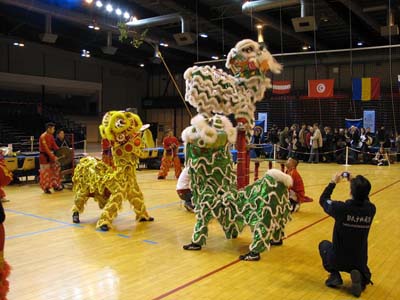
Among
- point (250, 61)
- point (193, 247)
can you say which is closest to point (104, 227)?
point (193, 247)

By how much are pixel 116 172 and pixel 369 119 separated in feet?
45.4

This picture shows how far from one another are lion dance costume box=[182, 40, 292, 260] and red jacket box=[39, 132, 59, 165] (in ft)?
15.7

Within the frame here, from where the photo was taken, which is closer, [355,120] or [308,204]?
[308,204]

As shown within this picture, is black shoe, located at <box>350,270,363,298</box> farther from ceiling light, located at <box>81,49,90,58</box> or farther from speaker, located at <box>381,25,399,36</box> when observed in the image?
ceiling light, located at <box>81,49,90,58</box>

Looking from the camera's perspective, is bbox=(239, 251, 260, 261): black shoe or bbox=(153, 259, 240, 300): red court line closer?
bbox=(153, 259, 240, 300): red court line

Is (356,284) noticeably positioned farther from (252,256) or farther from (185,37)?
(185,37)

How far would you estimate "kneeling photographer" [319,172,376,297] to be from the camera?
3422 millimetres

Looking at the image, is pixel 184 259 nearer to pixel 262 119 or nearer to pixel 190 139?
pixel 190 139

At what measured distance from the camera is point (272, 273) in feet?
13.1

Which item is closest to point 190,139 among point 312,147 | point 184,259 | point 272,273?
point 184,259

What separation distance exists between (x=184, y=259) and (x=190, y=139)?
125 centimetres

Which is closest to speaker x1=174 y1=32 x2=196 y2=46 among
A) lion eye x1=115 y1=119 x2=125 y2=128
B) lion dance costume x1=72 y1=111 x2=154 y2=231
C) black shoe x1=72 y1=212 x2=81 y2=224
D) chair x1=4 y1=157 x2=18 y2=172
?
chair x1=4 y1=157 x2=18 y2=172

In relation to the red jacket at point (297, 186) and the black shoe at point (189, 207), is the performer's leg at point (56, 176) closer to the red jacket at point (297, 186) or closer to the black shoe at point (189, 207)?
the black shoe at point (189, 207)

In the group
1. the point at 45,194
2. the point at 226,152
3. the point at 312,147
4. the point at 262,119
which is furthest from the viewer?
the point at 262,119
